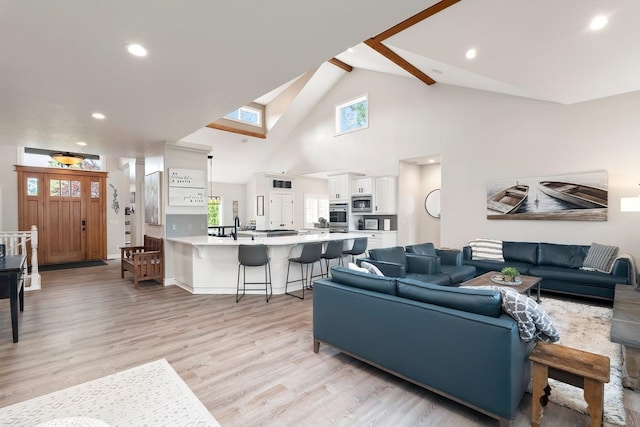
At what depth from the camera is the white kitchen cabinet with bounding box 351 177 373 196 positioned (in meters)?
7.54

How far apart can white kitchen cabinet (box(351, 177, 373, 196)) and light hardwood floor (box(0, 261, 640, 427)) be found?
12.6 feet

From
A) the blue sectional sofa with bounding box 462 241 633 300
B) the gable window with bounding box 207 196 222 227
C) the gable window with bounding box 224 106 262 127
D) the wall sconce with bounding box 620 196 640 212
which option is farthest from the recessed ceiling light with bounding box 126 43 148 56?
the gable window with bounding box 207 196 222 227

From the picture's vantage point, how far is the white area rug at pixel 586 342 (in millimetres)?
2074

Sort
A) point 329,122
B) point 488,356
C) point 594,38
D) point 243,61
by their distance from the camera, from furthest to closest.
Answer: point 329,122 → point 594,38 → point 243,61 → point 488,356

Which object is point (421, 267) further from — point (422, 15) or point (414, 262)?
point (422, 15)

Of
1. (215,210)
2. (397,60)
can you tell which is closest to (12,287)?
(397,60)

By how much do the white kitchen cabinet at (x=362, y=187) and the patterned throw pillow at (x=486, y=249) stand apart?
2.67 metres

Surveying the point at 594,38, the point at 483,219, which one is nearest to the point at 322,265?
the point at 483,219

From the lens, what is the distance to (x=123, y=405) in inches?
83.1

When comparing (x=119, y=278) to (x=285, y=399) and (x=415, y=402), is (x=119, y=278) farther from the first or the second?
(x=415, y=402)

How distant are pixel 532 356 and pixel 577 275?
11.1 feet

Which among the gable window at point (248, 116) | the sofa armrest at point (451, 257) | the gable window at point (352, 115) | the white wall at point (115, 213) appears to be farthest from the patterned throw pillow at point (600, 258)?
the white wall at point (115, 213)

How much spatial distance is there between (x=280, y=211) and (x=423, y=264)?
227 inches

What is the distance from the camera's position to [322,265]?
5.58m
